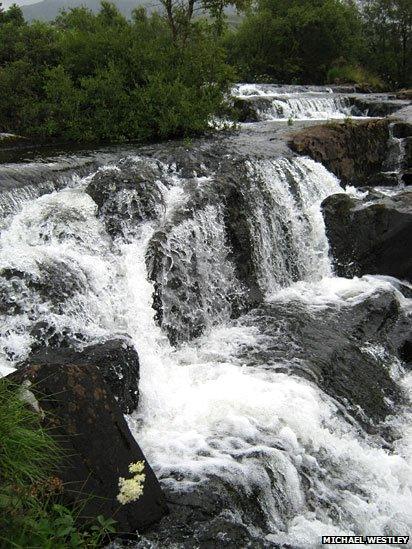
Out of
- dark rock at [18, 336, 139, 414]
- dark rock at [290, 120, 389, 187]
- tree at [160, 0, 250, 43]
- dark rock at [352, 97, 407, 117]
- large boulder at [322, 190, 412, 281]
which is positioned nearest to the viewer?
dark rock at [18, 336, 139, 414]

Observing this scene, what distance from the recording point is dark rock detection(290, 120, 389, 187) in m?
12.8

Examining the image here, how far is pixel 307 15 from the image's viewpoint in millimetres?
29625

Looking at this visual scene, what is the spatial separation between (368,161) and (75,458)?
12733mm

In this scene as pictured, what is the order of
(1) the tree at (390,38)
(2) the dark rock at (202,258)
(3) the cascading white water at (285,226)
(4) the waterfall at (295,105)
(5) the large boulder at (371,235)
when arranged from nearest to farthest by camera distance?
(2) the dark rock at (202,258) → (3) the cascading white water at (285,226) → (5) the large boulder at (371,235) → (4) the waterfall at (295,105) → (1) the tree at (390,38)

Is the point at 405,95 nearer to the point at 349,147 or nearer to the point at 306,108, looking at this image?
the point at 306,108

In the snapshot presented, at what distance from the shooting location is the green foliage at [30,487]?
2695 mm

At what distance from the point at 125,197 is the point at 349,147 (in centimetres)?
746

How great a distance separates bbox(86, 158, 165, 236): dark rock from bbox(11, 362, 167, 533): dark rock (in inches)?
180

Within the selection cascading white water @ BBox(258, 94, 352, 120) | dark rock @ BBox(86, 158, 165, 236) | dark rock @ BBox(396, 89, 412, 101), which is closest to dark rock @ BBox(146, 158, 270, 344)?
dark rock @ BBox(86, 158, 165, 236)

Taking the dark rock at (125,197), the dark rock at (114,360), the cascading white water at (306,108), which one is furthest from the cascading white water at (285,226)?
the cascading white water at (306,108)

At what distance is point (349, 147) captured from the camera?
13.7 metres

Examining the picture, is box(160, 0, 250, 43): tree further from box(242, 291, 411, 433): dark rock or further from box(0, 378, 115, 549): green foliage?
box(0, 378, 115, 549): green foliage

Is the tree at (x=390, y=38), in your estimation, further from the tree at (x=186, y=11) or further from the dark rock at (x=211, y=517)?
the dark rock at (x=211, y=517)

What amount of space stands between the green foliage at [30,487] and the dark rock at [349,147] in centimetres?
1030
